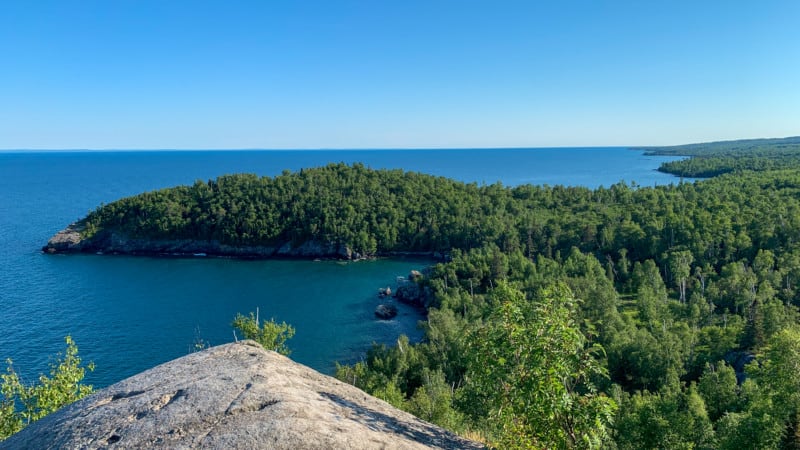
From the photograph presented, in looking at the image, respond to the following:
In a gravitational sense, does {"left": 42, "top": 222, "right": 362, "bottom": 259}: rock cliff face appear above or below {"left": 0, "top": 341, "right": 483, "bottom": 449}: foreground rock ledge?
below

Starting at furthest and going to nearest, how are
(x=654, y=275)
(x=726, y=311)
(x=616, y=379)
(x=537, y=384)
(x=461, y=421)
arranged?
(x=654, y=275) < (x=726, y=311) < (x=616, y=379) < (x=461, y=421) < (x=537, y=384)

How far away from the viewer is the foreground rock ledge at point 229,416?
11.8 m

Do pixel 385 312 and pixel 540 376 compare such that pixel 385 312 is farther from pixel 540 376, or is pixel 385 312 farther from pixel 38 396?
pixel 540 376

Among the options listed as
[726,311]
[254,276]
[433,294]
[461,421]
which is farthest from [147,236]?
[726,311]

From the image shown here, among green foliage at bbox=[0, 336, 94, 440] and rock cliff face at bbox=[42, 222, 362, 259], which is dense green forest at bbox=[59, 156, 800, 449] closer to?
rock cliff face at bbox=[42, 222, 362, 259]

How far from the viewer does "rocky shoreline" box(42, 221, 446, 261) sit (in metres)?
117

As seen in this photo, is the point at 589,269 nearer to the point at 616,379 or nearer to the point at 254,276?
the point at 616,379

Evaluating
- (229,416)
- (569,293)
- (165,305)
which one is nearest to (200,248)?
(165,305)

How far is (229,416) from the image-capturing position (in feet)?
41.0

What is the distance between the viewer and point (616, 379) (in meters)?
50.9

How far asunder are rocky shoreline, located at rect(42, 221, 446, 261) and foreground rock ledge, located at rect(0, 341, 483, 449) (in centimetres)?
10057

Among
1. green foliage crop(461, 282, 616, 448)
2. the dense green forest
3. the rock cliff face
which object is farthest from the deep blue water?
green foliage crop(461, 282, 616, 448)

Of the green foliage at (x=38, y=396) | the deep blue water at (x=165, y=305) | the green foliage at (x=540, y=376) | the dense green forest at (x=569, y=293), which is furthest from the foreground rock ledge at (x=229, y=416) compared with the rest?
the deep blue water at (x=165, y=305)

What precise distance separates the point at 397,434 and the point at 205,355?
26.5 feet
